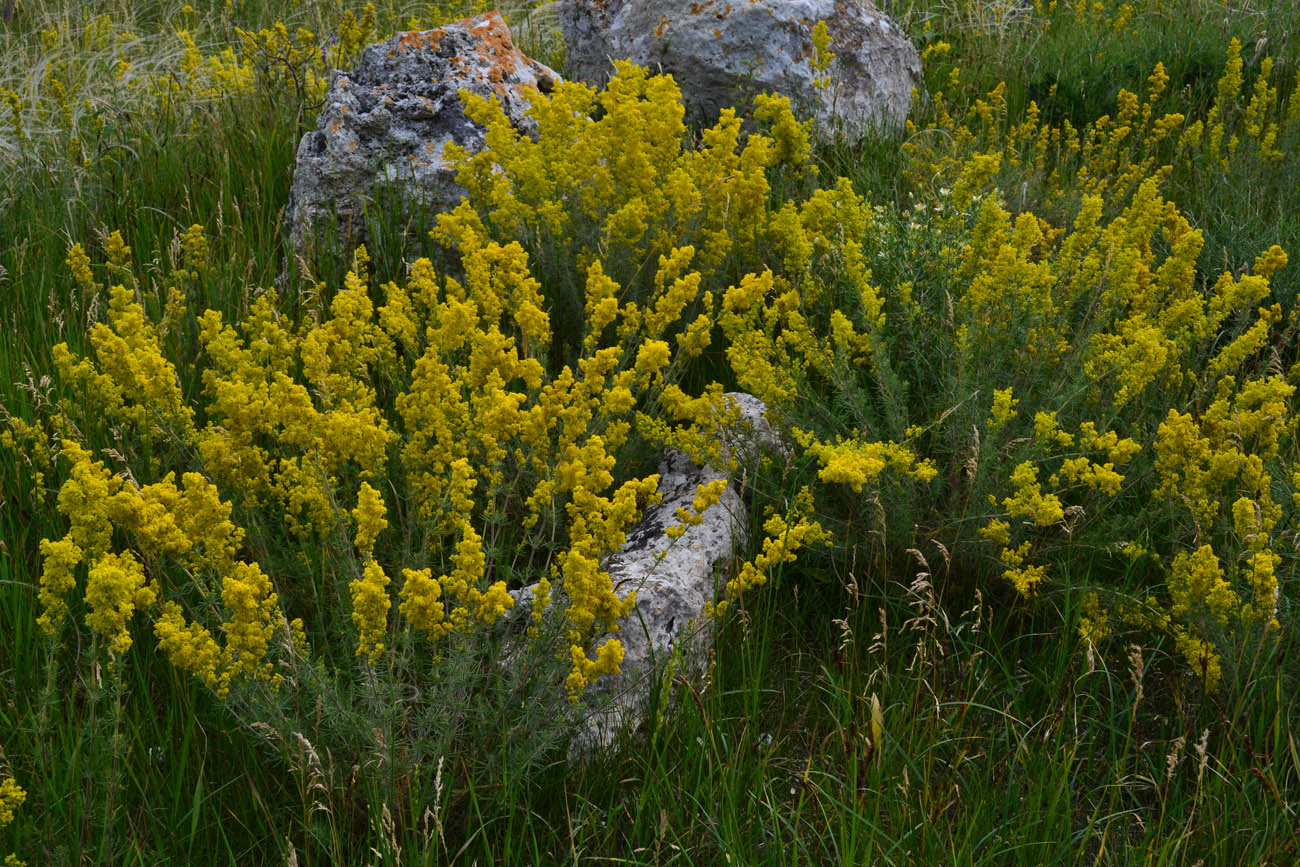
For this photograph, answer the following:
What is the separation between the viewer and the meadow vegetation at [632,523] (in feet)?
6.63

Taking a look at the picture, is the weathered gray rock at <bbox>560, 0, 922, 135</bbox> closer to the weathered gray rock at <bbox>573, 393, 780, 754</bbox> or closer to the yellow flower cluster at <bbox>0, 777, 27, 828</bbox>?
the weathered gray rock at <bbox>573, 393, 780, 754</bbox>

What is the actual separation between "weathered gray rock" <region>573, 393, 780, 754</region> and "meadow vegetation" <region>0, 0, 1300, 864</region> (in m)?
0.07

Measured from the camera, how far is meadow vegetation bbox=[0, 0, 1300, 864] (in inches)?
79.6

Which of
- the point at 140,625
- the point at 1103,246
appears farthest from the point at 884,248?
the point at 140,625

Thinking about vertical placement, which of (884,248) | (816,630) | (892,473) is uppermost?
(884,248)

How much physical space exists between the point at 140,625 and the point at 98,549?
59 centimetres

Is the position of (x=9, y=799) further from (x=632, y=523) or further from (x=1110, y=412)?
(x=1110, y=412)

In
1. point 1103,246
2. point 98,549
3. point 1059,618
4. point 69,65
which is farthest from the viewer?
point 69,65

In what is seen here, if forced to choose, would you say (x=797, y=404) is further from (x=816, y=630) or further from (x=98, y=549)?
(x=98, y=549)

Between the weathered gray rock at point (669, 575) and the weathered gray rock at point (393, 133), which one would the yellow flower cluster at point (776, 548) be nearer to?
the weathered gray rock at point (669, 575)

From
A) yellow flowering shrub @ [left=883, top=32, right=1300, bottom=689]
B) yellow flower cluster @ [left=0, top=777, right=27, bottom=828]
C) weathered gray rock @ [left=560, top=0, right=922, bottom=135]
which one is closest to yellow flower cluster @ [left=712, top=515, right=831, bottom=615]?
yellow flowering shrub @ [left=883, top=32, right=1300, bottom=689]

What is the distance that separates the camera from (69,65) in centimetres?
723

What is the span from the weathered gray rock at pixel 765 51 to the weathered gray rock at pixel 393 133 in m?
1.14

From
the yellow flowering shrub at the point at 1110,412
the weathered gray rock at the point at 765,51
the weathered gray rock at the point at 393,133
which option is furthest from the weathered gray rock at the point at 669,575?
the weathered gray rock at the point at 765,51
